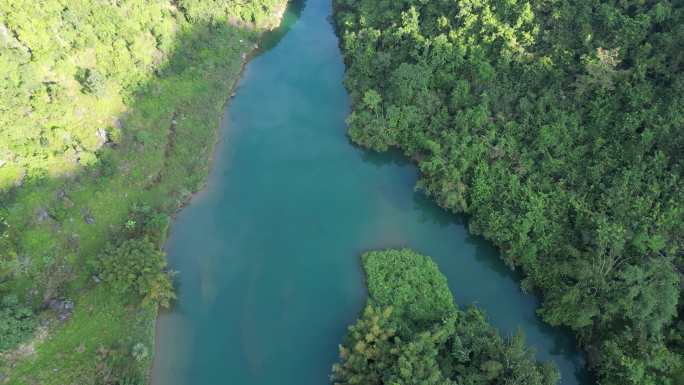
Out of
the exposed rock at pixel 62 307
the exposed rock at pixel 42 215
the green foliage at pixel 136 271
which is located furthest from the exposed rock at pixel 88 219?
the exposed rock at pixel 62 307

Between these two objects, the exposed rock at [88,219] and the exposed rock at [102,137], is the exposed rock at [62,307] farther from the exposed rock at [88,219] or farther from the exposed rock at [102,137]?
the exposed rock at [102,137]

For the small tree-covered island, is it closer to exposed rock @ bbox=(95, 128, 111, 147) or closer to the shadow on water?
exposed rock @ bbox=(95, 128, 111, 147)

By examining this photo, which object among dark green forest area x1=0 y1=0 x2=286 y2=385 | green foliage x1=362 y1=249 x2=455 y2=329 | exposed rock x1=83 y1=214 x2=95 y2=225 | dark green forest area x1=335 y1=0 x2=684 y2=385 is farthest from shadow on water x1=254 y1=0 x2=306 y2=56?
green foliage x1=362 y1=249 x2=455 y2=329

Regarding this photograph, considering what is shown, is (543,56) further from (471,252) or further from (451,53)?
(471,252)

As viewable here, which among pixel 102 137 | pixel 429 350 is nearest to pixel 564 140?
pixel 429 350

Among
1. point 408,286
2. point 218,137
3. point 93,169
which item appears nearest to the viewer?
point 408,286

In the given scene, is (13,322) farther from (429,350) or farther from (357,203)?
(357,203)
